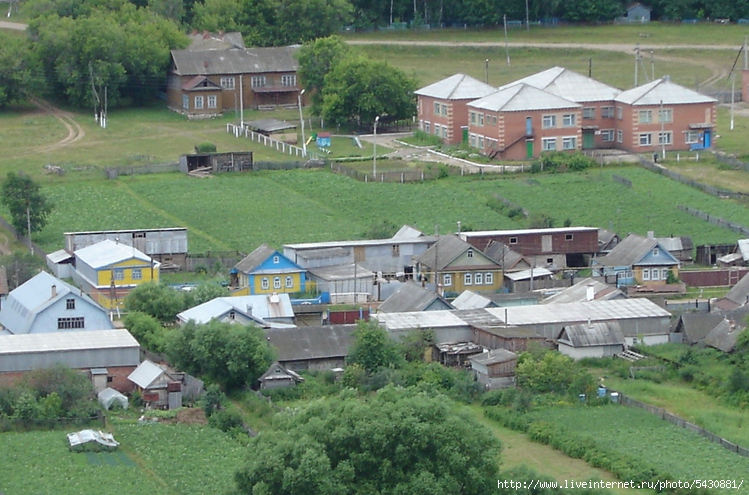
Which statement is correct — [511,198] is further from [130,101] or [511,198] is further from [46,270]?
[130,101]

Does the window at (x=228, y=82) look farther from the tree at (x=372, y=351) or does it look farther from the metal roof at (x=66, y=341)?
the tree at (x=372, y=351)

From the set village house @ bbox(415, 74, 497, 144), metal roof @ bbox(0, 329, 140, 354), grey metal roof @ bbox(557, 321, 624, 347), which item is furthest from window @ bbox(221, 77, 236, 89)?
grey metal roof @ bbox(557, 321, 624, 347)

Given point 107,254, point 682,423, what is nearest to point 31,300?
point 107,254

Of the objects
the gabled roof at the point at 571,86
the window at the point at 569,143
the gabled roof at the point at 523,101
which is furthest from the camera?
the gabled roof at the point at 571,86

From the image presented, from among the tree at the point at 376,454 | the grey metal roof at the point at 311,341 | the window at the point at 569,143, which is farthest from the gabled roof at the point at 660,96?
the tree at the point at 376,454

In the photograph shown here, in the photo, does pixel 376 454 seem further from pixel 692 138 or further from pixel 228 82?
pixel 228 82
